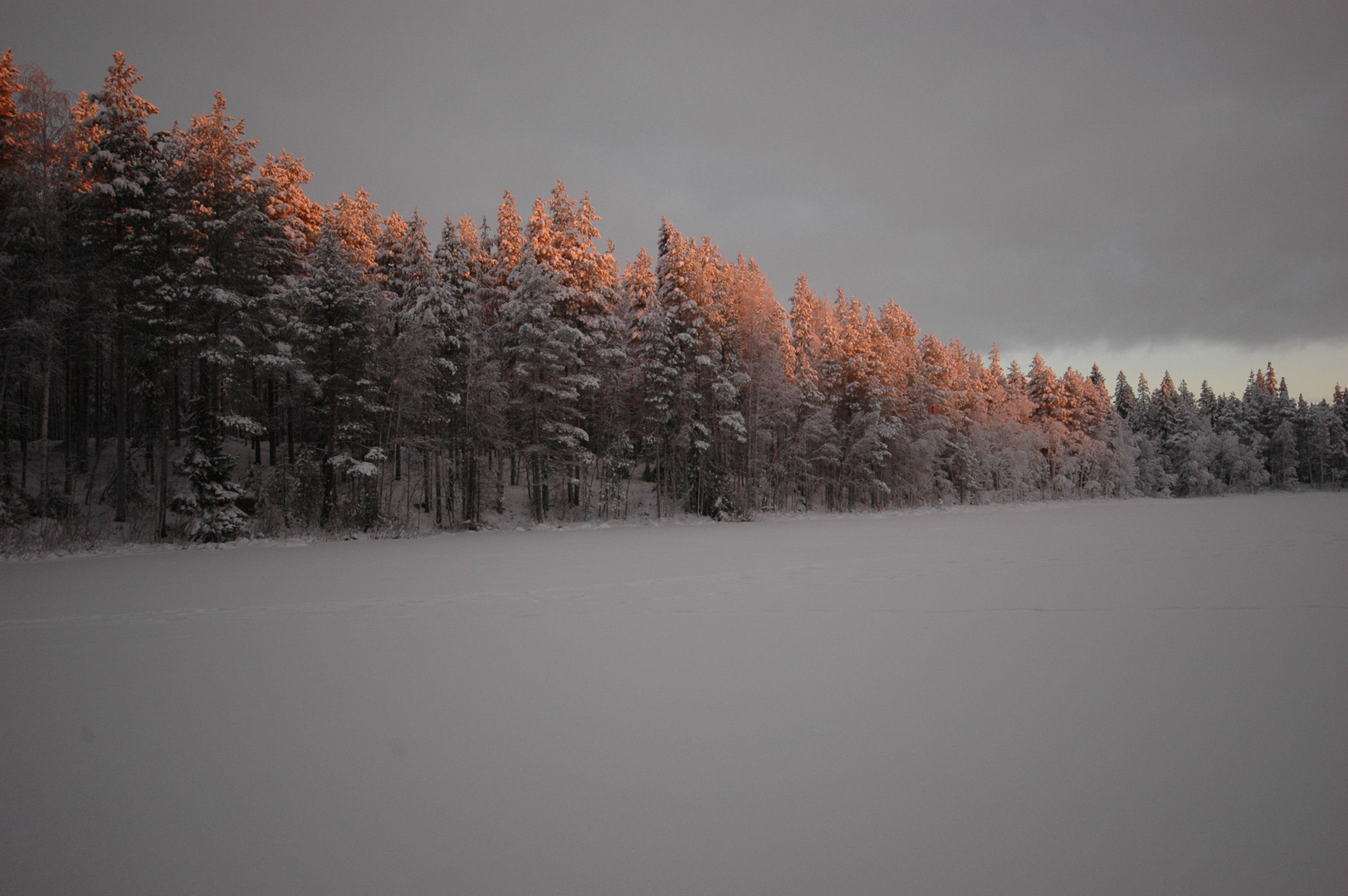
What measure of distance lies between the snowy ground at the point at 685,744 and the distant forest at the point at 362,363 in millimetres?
12835

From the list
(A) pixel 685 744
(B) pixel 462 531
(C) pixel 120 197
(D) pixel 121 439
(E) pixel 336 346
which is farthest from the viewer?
(B) pixel 462 531

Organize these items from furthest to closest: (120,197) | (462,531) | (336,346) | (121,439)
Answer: (462,531) < (336,346) < (121,439) < (120,197)

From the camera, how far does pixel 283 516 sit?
21.9 m

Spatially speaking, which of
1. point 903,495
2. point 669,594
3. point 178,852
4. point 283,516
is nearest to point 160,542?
point 283,516

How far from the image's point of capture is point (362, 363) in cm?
2297

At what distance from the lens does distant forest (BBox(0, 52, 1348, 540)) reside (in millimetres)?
18625

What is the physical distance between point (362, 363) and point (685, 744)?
74.0 feet

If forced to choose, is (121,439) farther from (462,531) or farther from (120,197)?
(462,531)

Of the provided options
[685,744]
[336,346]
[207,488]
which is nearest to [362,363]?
[336,346]

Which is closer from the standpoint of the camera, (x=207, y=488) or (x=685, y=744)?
(x=685, y=744)

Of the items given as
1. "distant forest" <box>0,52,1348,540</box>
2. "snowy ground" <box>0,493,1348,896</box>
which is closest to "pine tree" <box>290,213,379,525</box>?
"distant forest" <box>0,52,1348,540</box>

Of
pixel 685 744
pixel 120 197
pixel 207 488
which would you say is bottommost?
pixel 685 744

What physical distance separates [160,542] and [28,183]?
10.2 metres

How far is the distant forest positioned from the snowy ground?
505 inches
